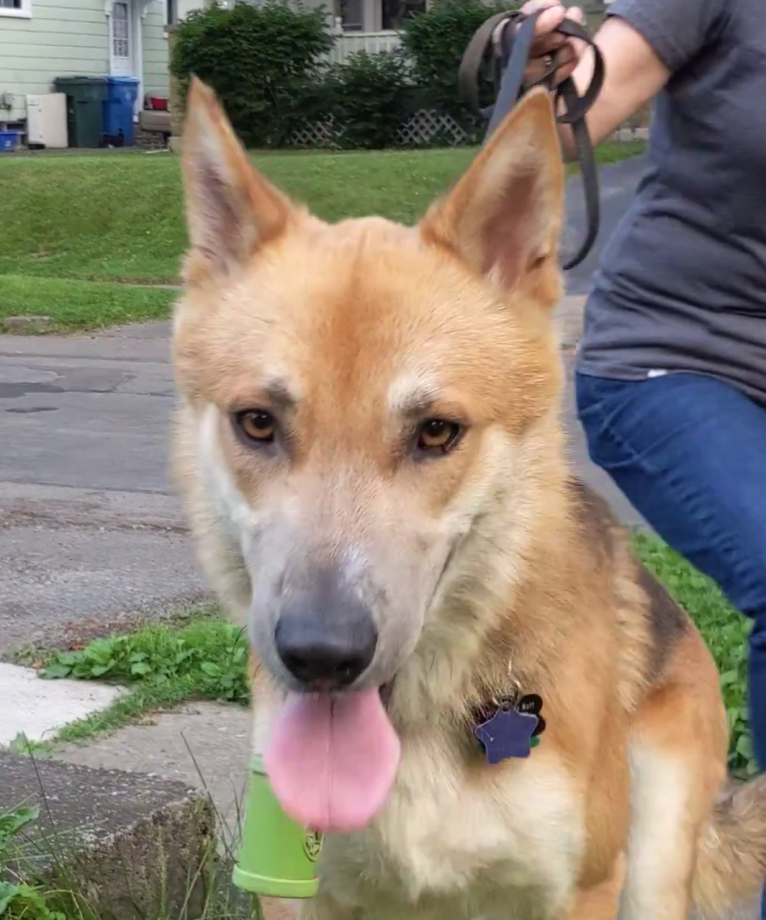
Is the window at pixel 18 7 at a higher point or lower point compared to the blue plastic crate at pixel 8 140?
higher

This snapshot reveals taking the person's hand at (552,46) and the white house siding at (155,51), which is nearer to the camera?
the person's hand at (552,46)

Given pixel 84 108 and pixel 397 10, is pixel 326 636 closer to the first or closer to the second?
pixel 84 108

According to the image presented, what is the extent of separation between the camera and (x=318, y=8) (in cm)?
2888

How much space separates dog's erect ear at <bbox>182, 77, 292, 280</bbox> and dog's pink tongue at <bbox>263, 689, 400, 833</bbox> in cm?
102

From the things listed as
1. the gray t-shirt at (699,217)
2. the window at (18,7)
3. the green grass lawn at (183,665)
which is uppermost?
the window at (18,7)

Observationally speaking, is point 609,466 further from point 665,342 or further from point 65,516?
point 65,516

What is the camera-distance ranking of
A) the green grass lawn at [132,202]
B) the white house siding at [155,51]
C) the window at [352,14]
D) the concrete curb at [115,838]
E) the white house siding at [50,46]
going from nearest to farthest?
the concrete curb at [115,838] → the green grass lawn at [132,202] → the white house siding at [50,46] → the window at [352,14] → the white house siding at [155,51]

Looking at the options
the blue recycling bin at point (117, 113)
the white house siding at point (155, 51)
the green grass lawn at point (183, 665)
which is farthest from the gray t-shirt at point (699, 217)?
the white house siding at point (155, 51)

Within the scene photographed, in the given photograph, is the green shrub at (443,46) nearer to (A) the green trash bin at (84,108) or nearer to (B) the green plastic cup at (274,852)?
(A) the green trash bin at (84,108)

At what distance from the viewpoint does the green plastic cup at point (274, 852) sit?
2.85m

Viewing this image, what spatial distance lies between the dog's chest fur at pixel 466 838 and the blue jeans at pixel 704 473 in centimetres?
60

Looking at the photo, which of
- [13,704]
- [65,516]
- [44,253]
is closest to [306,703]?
[13,704]

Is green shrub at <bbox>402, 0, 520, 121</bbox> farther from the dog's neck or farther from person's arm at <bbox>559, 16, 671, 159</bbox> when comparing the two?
the dog's neck

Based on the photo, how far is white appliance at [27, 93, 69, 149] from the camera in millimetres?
29703
